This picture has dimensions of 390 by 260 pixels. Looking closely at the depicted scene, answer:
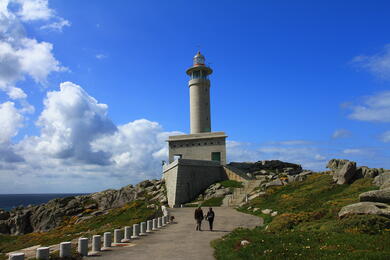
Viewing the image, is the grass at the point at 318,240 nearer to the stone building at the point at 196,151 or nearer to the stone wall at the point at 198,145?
the stone building at the point at 196,151

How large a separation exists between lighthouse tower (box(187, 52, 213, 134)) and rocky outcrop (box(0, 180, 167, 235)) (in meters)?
13.4

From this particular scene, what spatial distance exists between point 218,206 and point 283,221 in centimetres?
2026

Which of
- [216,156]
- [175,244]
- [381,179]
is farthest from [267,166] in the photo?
[175,244]

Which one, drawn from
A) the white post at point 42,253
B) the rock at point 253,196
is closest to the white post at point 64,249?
the white post at point 42,253

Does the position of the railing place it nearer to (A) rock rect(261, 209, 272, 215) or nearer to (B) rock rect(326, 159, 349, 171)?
(A) rock rect(261, 209, 272, 215)

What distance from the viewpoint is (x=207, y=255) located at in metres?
13.9

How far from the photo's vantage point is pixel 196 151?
55625mm

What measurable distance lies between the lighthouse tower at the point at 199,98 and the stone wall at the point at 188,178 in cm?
1083

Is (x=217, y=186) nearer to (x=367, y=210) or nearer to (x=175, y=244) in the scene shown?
(x=175, y=244)

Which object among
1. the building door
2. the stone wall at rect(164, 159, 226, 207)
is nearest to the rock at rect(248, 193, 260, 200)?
the stone wall at rect(164, 159, 226, 207)

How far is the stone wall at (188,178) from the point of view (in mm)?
43375

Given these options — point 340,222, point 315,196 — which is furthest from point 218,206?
point 340,222

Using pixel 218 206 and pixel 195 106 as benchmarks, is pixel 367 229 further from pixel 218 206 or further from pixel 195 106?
pixel 195 106

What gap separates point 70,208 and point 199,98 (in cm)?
2946
